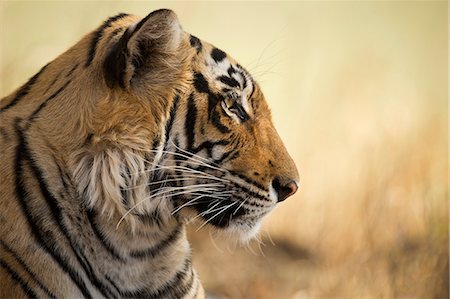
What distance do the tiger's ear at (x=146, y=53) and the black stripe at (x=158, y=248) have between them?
0.35 m

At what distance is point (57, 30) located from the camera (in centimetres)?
287

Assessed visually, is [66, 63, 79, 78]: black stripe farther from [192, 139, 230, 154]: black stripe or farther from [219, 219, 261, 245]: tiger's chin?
[219, 219, 261, 245]: tiger's chin

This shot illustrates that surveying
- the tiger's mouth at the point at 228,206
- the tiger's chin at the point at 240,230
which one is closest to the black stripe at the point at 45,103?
the tiger's mouth at the point at 228,206

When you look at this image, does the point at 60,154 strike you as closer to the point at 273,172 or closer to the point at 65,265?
the point at 65,265

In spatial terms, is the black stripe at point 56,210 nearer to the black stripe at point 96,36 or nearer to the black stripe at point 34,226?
the black stripe at point 34,226

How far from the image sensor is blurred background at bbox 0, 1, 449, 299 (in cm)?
344

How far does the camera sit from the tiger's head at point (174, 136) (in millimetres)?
1514

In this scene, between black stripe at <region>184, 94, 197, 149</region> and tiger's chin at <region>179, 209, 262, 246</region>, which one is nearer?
black stripe at <region>184, 94, 197, 149</region>

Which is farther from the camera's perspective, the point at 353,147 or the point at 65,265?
the point at 353,147

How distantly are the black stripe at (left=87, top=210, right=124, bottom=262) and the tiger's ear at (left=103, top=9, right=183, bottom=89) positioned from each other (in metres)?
0.27

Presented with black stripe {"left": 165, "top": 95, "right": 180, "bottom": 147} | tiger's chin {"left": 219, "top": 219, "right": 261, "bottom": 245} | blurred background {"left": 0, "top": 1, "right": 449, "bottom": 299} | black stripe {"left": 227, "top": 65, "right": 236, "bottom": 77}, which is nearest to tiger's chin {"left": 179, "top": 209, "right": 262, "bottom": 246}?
tiger's chin {"left": 219, "top": 219, "right": 261, "bottom": 245}

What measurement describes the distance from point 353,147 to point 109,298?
219cm

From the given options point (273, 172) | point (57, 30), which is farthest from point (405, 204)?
point (273, 172)

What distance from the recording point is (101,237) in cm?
156
